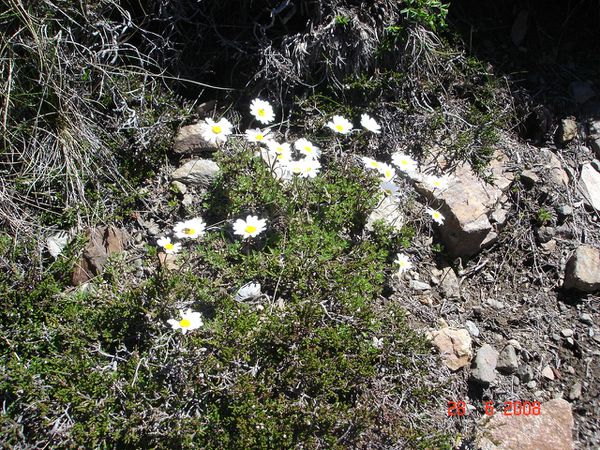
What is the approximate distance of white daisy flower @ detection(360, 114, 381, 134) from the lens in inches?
154

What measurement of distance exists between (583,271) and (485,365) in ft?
3.22

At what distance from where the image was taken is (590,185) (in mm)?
4246

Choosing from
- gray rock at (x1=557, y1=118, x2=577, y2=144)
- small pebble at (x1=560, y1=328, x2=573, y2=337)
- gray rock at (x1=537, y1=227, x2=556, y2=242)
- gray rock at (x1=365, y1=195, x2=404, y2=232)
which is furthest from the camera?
gray rock at (x1=557, y1=118, x2=577, y2=144)

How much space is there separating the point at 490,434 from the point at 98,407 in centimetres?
→ 197

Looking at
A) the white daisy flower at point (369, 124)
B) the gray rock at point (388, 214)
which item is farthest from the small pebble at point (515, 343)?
the white daisy flower at point (369, 124)

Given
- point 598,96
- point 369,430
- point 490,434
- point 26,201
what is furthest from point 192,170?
point 598,96

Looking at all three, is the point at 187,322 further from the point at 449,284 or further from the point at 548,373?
the point at 548,373

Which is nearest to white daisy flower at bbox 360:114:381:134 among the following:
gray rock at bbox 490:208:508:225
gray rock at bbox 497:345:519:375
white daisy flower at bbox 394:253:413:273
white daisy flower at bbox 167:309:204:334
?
white daisy flower at bbox 394:253:413:273

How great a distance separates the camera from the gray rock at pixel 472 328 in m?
3.58

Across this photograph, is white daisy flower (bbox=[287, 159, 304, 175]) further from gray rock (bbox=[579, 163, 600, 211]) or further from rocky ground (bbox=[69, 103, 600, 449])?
gray rock (bbox=[579, 163, 600, 211])

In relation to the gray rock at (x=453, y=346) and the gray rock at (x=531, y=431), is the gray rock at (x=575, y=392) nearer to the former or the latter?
the gray rock at (x=531, y=431)

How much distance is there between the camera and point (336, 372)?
3031mm

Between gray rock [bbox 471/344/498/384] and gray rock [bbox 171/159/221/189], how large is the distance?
1.93 metres

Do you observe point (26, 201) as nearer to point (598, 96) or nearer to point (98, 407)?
point (98, 407)
